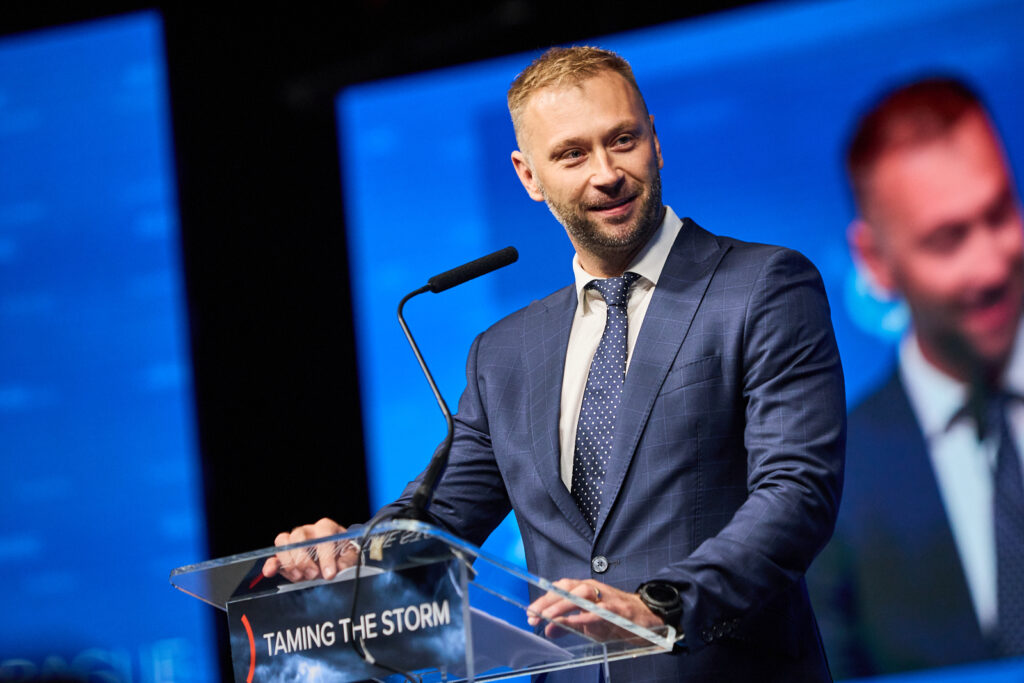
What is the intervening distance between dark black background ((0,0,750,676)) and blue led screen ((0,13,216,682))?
0.31ft

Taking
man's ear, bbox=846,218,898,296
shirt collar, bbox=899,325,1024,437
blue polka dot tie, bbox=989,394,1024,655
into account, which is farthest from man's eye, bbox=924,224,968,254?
blue polka dot tie, bbox=989,394,1024,655

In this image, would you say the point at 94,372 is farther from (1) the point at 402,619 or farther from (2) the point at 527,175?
(1) the point at 402,619

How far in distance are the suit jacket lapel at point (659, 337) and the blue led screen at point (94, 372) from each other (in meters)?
2.36

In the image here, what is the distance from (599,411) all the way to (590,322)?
0.25 metres

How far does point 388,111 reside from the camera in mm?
4102

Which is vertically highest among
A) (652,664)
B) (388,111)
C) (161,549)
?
(388,111)

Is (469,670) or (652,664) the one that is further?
(652,664)

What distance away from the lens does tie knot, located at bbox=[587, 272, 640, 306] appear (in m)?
2.05

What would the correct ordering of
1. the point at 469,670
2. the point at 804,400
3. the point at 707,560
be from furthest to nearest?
the point at 804,400 → the point at 707,560 → the point at 469,670

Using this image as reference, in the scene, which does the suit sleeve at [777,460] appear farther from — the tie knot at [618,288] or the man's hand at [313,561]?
the man's hand at [313,561]

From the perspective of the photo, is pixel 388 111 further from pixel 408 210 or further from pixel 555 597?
pixel 555 597

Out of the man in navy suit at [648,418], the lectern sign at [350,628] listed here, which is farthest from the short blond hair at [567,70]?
the lectern sign at [350,628]

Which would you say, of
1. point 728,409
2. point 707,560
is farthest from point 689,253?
point 707,560

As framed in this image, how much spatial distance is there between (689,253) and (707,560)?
0.67 meters
